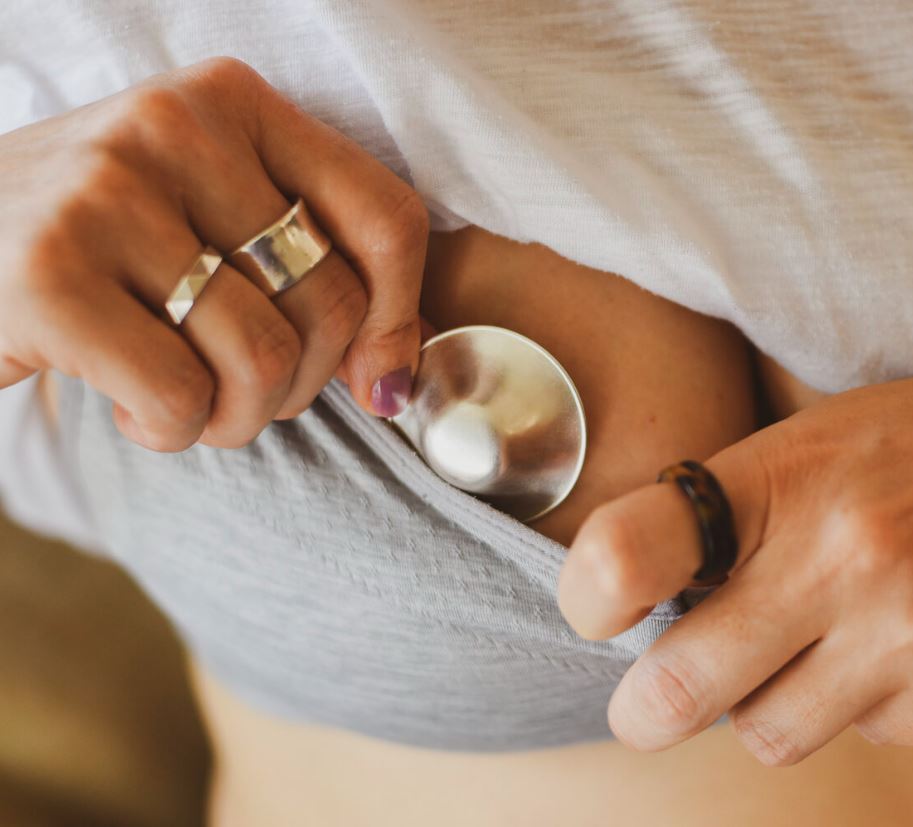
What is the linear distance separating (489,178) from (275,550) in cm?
28

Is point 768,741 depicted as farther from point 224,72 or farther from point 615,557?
point 224,72

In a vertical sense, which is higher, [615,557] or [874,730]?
[615,557]

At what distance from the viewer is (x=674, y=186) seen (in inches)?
19.0

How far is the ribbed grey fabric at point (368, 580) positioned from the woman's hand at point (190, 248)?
0.31 ft

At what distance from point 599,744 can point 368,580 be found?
0.26 m

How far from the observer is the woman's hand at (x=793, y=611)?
0.40 meters

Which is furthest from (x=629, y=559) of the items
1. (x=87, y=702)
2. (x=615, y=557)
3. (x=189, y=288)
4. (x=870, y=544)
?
(x=87, y=702)

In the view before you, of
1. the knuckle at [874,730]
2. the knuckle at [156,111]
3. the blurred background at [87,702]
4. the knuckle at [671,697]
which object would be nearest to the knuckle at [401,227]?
the knuckle at [156,111]

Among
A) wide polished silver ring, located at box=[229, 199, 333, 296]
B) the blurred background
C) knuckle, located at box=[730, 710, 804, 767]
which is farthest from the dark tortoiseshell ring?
the blurred background

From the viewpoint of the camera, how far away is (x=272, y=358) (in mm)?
405

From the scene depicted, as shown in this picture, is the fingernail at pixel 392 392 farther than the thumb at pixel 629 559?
Yes

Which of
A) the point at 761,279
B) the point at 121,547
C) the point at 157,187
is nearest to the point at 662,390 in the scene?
the point at 761,279

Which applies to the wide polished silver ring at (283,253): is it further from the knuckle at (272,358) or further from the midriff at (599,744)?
the midriff at (599,744)

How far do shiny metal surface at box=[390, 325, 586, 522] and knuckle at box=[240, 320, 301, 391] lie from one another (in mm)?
108
